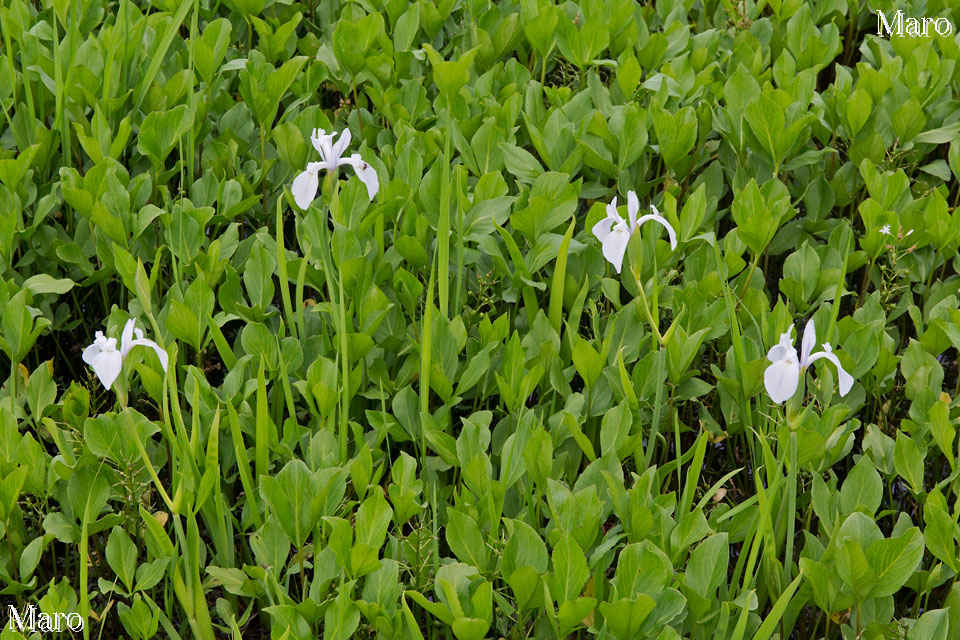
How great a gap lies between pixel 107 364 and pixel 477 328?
78 centimetres

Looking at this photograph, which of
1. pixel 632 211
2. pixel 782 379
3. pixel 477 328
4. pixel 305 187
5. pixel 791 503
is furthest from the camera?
pixel 477 328

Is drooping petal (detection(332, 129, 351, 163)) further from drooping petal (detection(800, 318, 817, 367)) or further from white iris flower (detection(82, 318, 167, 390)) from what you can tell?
drooping petal (detection(800, 318, 817, 367))

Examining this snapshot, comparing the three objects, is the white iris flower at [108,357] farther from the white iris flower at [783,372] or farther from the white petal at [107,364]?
the white iris flower at [783,372]

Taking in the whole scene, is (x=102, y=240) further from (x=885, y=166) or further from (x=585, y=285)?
(x=885, y=166)

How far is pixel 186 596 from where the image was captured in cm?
153

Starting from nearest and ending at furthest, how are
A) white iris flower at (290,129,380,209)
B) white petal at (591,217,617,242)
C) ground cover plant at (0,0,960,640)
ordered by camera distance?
ground cover plant at (0,0,960,640), white petal at (591,217,617,242), white iris flower at (290,129,380,209)

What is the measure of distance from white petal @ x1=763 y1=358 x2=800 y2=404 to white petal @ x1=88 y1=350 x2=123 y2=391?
934mm

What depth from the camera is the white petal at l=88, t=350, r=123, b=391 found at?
1418mm

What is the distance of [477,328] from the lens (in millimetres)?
1991

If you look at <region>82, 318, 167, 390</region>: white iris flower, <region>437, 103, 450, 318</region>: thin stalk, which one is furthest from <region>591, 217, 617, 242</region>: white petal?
<region>82, 318, 167, 390</region>: white iris flower

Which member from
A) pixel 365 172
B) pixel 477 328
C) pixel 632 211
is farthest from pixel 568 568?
pixel 365 172

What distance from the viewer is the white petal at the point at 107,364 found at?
4.65 ft

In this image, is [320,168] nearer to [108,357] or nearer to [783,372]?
[108,357]

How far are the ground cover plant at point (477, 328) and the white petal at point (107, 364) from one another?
0.06 ft
